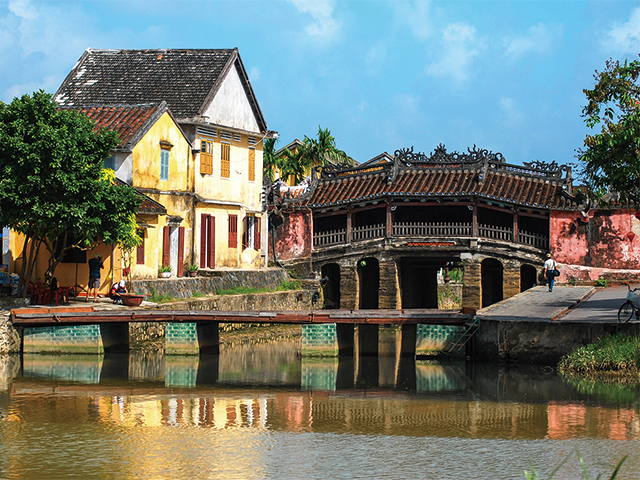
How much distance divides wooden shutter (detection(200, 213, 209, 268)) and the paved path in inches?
441

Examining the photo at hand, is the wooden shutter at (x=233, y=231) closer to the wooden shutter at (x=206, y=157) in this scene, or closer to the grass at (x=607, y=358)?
the wooden shutter at (x=206, y=157)

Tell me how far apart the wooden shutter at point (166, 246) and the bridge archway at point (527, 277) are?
15.4 m

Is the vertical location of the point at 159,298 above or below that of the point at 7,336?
above

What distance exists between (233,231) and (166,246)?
5214 millimetres

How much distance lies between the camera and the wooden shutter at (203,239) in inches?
1262

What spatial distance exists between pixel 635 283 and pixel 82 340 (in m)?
21.2

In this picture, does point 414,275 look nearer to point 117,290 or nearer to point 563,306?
point 563,306

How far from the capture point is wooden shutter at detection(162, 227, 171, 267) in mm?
28906

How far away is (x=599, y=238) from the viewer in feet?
113

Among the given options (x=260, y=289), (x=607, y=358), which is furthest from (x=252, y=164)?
(x=607, y=358)

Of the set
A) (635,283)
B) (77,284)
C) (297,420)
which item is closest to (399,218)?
(635,283)

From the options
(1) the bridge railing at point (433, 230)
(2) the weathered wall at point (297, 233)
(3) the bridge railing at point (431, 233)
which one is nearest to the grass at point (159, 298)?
(2) the weathered wall at point (297, 233)

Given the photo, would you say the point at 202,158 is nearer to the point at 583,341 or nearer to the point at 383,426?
the point at 583,341

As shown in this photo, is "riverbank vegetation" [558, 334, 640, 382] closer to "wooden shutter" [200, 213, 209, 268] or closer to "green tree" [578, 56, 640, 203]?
"green tree" [578, 56, 640, 203]
